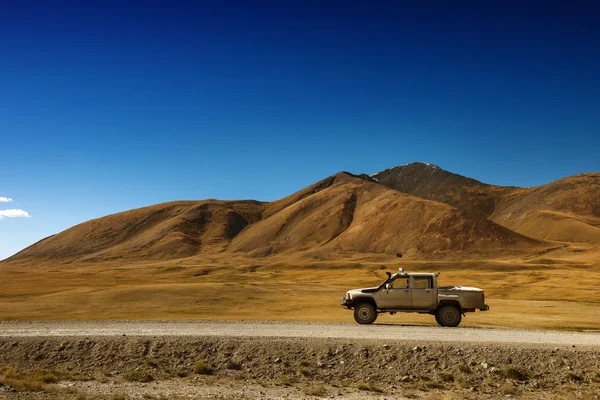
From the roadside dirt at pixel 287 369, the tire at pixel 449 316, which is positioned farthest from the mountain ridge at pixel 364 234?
the roadside dirt at pixel 287 369

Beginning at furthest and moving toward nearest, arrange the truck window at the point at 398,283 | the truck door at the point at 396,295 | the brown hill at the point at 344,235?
the brown hill at the point at 344,235 < the truck window at the point at 398,283 < the truck door at the point at 396,295

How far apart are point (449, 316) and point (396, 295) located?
2.51m

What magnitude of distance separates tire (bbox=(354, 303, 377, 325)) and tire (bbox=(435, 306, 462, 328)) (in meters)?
2.79

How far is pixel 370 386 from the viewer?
15.3 meters

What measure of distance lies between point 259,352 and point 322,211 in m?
168

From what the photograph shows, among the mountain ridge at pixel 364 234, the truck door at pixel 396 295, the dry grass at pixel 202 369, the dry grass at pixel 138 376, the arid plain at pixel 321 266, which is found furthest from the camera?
the mountain ridge at pixel 364 234

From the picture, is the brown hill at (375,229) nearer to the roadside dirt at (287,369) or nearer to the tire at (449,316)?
the tire at (449,316)

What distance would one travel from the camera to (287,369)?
16766mm

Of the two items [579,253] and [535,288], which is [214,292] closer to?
[535,288]

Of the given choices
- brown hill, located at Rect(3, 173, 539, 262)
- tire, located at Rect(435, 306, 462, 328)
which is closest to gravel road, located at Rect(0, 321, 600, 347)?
tire, located at Rect(435, 306, 462, 328)

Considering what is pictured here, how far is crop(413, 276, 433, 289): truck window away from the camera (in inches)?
887

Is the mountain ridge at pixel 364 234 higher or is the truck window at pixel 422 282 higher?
the mountain ridge at pixel 364 234

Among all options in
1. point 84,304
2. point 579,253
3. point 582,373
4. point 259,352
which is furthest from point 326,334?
point 579,253

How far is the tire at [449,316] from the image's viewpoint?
22.5m
